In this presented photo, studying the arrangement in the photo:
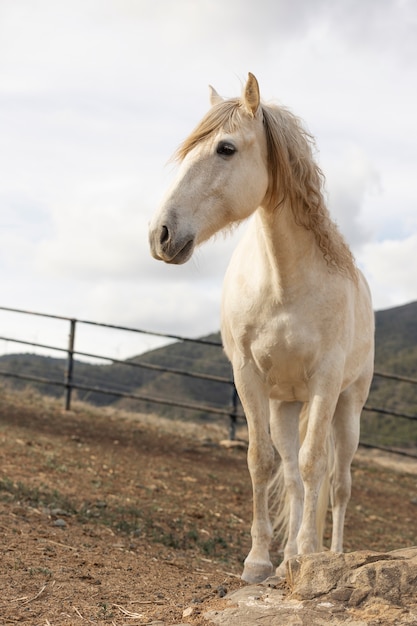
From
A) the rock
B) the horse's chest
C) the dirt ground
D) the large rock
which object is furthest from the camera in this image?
the horse's chest

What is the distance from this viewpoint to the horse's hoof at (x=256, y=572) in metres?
3.88

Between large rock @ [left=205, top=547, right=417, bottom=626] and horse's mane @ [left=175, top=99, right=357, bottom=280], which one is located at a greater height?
horse's mane @ [left=175, top=99, right=357, bottom=280]

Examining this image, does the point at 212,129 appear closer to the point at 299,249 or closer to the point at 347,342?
the point at 299,249

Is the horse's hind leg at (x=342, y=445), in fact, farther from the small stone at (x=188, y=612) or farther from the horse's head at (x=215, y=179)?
the small stone at (x=188, y=612)

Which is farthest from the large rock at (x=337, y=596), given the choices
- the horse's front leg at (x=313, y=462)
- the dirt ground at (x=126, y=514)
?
the horse's front leg at (x=313, y=462)

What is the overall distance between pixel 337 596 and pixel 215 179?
1930mm

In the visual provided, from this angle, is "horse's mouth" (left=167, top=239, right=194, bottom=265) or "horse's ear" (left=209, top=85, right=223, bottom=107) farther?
"horse's ear" (left=209, top=85, right=223, bottom=107)

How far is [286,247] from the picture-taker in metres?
3.83

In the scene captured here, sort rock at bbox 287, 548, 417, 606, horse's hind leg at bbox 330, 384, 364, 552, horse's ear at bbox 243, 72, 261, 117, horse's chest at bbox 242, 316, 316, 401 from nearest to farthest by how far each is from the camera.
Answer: rock at bbox 287, 548, 417, 606 < horse's ear at bbox 243, 72, 261, 117 < horse's chest at bbox 242, 316, 316, 401 < horse's hind leg at bbox 330, 384, 364, 552

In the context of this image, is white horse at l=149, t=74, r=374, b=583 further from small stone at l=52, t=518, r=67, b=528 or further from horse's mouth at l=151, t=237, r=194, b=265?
small stone at l=52, t=518, r=67, b=528

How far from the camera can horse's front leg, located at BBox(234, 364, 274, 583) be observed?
391 cm

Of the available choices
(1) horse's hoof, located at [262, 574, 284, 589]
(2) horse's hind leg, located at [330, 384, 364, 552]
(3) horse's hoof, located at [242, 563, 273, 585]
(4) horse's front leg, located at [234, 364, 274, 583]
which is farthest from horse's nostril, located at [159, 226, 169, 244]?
(2) horse's hind leg, located at [330, 384, 364, 552]

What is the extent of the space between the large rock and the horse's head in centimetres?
149

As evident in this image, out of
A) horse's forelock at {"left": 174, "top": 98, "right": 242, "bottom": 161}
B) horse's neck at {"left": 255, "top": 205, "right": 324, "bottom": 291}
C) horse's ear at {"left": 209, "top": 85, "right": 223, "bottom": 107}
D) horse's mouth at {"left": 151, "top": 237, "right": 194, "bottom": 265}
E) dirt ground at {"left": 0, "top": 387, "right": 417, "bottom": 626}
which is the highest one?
horse's ear at {"left": 209, "top": 85, "right": 223, "bottom": 107}
